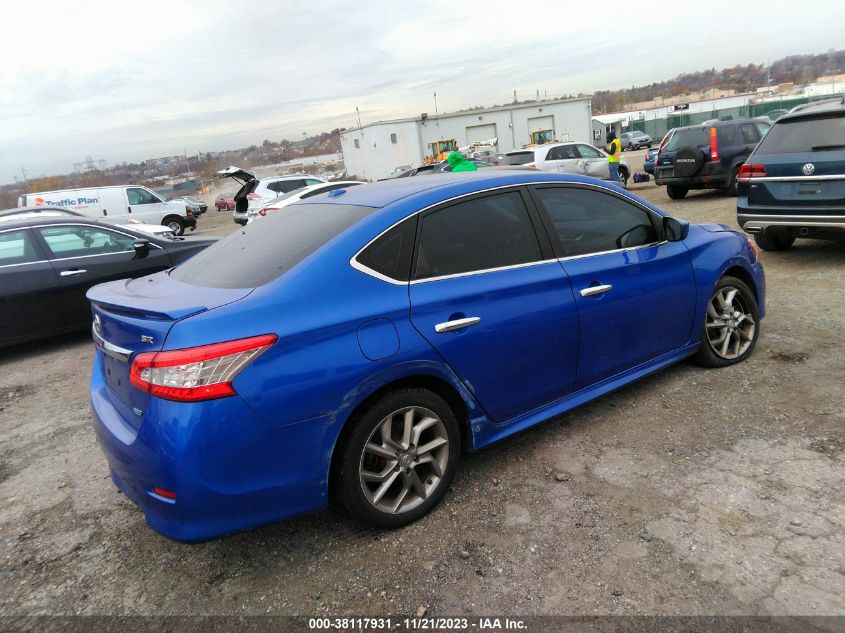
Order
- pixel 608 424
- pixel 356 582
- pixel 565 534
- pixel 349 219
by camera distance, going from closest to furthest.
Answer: pixel 356 582 → pixel 565 534 → pixel 349 219 → pixel 608 424

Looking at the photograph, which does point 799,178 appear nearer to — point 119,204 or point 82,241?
point 82,241

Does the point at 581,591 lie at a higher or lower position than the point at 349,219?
lower

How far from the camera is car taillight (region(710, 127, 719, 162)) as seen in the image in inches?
494

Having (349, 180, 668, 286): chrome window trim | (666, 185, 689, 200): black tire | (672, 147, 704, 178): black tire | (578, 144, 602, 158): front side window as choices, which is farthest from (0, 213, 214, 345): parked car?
(578, 144, 602, 158): front side window

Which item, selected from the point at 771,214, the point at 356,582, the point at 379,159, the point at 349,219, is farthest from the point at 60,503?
the point at 379,159

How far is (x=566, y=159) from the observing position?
1753cm

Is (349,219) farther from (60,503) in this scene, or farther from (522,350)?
(60,503)

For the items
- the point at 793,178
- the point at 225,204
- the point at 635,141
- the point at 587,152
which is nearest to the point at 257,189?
the point at 587,152

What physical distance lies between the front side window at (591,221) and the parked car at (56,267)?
15.4ft

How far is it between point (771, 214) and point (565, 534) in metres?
5.71

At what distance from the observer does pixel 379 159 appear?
169 feet

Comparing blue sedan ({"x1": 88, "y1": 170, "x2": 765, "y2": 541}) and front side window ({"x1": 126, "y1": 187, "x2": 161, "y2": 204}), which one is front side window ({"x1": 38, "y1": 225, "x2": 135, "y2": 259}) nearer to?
blue sedan ({"x1": 88, "y1": 170, "x2": 765, "y2": 541})

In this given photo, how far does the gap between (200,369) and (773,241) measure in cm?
776

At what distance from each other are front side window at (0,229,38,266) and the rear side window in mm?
5730
